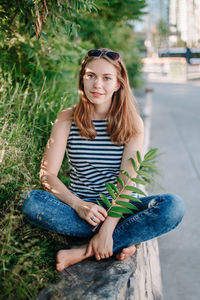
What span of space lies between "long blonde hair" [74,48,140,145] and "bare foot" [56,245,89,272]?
768 mm

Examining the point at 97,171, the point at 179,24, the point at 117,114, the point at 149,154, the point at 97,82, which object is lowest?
the point at 97,171

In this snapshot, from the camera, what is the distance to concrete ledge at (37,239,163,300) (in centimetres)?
163

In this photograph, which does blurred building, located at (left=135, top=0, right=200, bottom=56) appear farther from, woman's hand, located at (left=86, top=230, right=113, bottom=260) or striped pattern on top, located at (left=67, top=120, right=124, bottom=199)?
woman's hand, located at (left=86, top=230, right=113, bottom=260)

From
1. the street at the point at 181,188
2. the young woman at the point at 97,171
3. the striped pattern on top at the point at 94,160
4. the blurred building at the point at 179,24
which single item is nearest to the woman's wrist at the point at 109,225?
the young woman at the point at 97,171

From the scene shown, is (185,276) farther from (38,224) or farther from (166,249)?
(38,224)

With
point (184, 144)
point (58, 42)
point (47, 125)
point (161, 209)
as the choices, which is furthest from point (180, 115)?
point (161, 209)

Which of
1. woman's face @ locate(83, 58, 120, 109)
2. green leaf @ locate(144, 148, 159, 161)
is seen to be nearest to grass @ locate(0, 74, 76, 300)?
woman's face @ locate(83, 58, 120, 109)

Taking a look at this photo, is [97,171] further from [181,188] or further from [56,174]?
[181,188]

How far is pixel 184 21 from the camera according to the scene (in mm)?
46312

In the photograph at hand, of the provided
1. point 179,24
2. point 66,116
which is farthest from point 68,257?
point 179,24

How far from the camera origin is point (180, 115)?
358 inches

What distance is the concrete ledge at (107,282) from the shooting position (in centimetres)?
163

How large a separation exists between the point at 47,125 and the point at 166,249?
153 centimetres

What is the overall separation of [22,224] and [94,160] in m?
0.64
